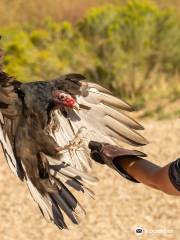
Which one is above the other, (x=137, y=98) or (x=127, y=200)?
(x=127, y=200)

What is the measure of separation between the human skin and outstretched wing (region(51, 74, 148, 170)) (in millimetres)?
851

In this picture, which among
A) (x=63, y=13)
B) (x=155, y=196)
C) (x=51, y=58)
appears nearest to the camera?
(x=155, y=196)

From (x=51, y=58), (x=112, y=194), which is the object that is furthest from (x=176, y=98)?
(x=112, y=194)

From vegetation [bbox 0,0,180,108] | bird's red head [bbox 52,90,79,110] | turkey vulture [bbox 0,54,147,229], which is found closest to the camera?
turkey vulture [bbox 0,54,147,229]

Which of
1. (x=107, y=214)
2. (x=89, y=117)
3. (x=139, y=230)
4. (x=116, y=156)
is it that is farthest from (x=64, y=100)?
(x=107, y=214)

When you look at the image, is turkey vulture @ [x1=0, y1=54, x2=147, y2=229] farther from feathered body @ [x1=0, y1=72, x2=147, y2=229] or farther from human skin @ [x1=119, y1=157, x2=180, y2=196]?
human skin @ [x1=119, y1=157, x2=180, y2=196]

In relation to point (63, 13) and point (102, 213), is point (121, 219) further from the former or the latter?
point (63, 13)

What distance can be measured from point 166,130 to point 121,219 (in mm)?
2520

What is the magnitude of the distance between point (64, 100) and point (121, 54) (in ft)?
28.1

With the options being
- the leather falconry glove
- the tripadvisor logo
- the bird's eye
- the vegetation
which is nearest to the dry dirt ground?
the tripadvisor logo

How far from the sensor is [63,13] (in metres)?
24.4

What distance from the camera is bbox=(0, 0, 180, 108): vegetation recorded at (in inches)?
467

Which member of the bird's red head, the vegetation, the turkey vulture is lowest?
the vegetation

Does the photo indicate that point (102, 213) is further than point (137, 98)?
No
